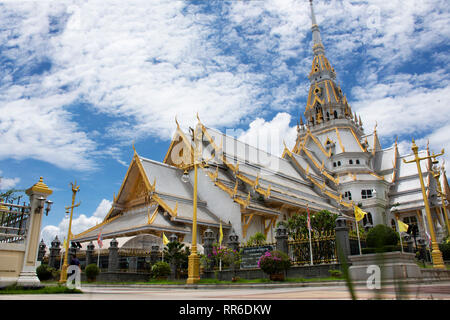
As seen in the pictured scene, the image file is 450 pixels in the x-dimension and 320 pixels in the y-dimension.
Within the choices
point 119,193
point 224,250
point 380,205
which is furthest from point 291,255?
point 380,205

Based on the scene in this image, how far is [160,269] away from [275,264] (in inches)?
245

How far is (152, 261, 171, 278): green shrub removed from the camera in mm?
16406

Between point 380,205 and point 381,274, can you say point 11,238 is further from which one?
point 380,205

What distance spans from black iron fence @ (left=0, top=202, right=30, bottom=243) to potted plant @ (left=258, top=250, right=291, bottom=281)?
24.9 feet

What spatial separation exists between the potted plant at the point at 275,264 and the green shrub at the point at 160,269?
560 centimetres

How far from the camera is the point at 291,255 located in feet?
49.9

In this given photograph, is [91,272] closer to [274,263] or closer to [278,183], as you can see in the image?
[274,263]

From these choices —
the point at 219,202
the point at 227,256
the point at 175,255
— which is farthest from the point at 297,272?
the point at 219,202

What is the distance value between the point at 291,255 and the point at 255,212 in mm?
8229

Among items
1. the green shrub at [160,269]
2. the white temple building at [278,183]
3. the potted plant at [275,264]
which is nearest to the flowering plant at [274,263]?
the potted plant at [275,264]

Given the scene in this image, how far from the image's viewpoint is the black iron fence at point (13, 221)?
8.97m

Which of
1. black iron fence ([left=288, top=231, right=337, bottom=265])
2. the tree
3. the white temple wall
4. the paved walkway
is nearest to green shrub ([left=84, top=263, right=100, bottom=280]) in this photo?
the tree

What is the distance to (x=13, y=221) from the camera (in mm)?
9289
